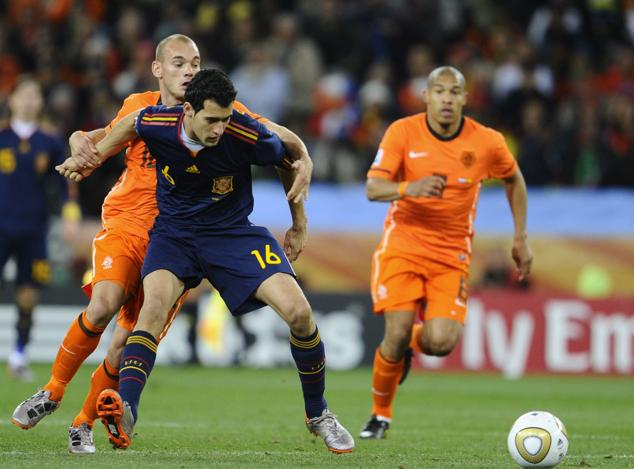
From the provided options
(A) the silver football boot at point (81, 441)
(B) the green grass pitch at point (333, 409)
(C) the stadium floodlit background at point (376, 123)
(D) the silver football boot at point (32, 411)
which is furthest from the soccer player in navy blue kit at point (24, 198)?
(A) the silver football boot at point (81, 441)

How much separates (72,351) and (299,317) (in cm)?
139

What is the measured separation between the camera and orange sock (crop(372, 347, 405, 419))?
29.0 ft

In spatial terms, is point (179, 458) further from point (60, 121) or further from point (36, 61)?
point (36, 61)

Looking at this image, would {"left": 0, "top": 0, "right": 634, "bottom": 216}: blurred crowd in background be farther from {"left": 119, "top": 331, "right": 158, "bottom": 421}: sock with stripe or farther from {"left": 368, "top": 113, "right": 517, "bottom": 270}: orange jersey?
{"left": 119, "top": 331, "right": 158, "bottom": 421}: sock with stripe

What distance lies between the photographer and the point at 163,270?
283 inches

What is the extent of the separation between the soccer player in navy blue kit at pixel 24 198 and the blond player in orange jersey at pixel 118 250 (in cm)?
557

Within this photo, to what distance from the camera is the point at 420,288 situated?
9.01 meters

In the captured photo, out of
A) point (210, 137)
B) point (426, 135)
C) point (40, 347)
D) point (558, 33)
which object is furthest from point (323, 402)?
point (558, 33)

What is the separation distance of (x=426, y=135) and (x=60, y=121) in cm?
959

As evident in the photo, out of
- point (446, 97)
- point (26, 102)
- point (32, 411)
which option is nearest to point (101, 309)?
point (32, 411)

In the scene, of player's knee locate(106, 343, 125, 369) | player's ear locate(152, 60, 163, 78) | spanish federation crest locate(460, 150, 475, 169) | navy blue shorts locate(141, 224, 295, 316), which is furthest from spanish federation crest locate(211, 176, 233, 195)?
spanish federation crest locate(460, 150, 475, 169)

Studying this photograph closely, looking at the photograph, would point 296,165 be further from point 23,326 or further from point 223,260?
point 23,326

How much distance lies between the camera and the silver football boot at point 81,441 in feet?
23.7

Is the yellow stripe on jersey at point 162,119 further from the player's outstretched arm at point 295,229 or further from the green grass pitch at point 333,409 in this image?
the green grass pitch at point 333,409
